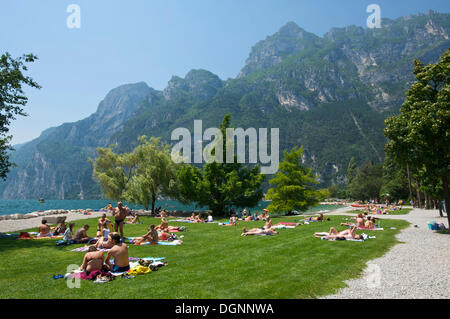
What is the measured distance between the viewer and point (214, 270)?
8.13 meters

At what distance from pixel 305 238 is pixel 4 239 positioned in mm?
15951

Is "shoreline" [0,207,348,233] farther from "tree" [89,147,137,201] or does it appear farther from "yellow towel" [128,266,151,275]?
"yellow towel" [128,266,151,275]

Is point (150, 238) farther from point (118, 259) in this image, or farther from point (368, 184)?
point (368, 184)

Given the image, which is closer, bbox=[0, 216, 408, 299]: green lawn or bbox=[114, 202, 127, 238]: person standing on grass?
bbox=[0, 216, 408, 299]: green lawn

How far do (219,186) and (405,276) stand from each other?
25.6 meters

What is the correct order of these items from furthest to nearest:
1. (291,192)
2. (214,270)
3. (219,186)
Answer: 1. (291,192)
2. (219,186)
3. (214,270)

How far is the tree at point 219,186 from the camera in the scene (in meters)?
31.8

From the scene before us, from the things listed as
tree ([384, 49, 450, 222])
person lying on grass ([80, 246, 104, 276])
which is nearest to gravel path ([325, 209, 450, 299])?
tree ([384, 49, 450, 222])

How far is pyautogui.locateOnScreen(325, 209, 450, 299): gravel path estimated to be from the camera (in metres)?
6.39

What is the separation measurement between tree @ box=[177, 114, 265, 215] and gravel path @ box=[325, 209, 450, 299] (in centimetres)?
2104

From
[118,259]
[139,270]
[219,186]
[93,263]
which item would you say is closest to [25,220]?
[219,186]
